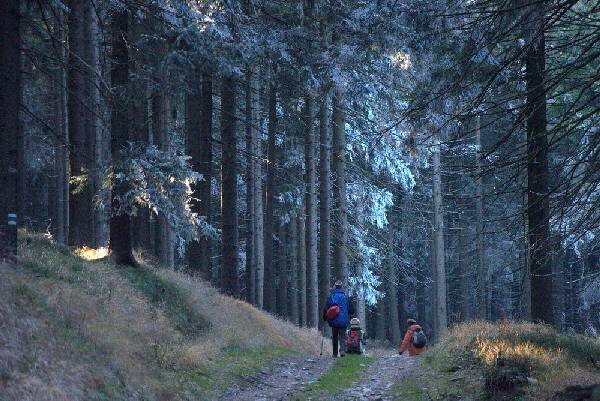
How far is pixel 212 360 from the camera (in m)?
12.1

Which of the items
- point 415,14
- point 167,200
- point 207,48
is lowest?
point 167,200

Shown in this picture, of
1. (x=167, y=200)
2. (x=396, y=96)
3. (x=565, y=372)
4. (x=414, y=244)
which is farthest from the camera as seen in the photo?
(x=414, y=244)

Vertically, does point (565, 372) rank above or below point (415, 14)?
below

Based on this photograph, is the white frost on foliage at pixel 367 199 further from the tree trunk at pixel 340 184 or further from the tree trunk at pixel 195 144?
the tree trunk at pixel 195 144

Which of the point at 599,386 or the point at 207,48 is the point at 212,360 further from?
the point at 207,48

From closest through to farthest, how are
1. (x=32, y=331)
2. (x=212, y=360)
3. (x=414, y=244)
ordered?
(x=32, y=331), (x=212, y=360), (x=414, y=244)

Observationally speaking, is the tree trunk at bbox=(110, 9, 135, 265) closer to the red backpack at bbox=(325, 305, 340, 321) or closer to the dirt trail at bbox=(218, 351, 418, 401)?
the dirt trail at bbox=(218, 351, 418, 401)

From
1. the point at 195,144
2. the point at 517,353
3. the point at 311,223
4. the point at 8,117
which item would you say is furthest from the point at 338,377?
the point at 311,223

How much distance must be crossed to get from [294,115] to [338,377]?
13345 mm

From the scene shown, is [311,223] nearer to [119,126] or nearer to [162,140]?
[162,140]

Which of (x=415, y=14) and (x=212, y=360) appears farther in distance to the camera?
(x=212, y=360)

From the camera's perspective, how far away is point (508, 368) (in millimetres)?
8906

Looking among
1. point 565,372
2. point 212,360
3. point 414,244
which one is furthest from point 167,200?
point 414,244

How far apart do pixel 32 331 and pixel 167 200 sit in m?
7.20
